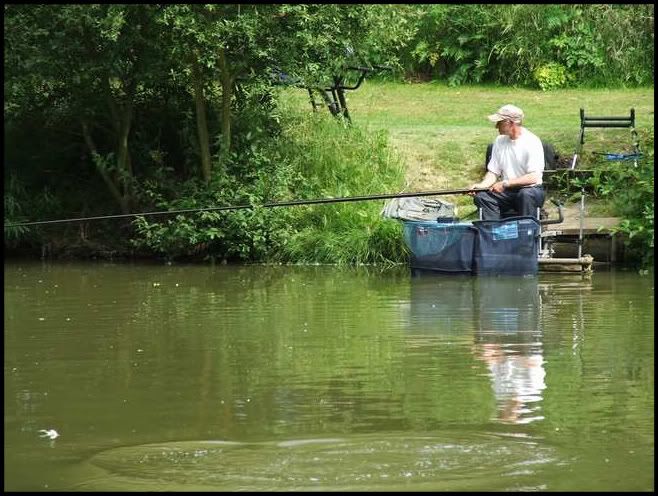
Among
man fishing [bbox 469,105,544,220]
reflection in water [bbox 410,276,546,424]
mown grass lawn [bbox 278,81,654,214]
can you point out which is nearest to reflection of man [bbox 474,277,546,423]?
reflection in water [bbox 410,276,546,424]

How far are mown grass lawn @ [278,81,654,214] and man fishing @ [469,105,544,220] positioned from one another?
2.26 m

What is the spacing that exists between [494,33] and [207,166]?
775cm

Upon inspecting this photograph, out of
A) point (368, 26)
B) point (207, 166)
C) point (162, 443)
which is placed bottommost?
point (162, 443)

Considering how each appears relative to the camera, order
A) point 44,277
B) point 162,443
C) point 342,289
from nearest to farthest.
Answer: point 162,443 < point 342,289 < point 44,277

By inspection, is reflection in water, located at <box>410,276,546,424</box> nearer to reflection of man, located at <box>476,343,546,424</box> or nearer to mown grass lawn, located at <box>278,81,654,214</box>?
reflection of man, located at <box>476,343,546,424</box>

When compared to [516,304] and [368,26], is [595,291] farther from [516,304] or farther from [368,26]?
[368,26]

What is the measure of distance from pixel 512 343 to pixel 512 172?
13.8ft

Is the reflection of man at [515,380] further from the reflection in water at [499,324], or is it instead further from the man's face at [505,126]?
the man's face at [505,126]

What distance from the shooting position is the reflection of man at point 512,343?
333 inches

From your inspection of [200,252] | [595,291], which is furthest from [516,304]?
[200,252]

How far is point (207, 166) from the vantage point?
16.9 m

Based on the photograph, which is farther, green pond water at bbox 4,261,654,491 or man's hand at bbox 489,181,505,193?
man's hand at bbox 489,181,505,193

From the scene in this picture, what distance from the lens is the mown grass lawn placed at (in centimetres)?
1761

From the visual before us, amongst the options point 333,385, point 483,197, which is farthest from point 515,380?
point 483,197
